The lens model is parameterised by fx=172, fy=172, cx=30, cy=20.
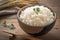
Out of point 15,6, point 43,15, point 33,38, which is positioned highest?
point 15,6

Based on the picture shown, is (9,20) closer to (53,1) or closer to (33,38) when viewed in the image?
(33,38)

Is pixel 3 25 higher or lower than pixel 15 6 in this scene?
lower

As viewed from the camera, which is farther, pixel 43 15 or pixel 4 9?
pixel 4 9

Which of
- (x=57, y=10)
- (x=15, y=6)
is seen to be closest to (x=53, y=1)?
(x=57, y=10)

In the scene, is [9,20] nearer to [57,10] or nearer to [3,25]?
[3,25]

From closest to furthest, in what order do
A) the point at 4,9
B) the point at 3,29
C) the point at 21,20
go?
the point at 21,20 → the point at 3,29 → the point at 4,9

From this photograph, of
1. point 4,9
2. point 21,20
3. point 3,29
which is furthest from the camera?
point 4,9
